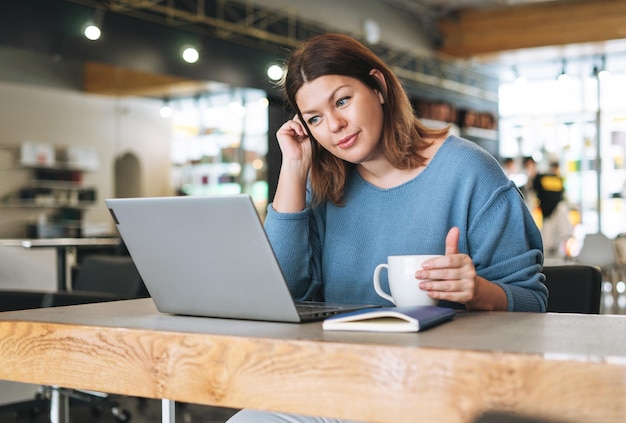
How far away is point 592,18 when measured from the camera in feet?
32.9

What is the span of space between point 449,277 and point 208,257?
38 cm

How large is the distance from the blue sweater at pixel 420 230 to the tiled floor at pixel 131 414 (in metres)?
2.45

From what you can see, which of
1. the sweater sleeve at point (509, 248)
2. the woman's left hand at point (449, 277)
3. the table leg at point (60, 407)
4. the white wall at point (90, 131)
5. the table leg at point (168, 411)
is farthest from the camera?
the white wall at point (90, 131)

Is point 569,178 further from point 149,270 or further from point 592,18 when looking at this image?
point 149,270

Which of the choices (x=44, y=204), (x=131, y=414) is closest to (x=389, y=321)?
(x=131, y=414)

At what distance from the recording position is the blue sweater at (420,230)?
1646 millimetres

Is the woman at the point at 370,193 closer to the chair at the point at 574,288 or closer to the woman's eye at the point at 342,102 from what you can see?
the woman's eye at the point at 342,102

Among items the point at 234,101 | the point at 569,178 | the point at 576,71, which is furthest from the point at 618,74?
the point at 234,101

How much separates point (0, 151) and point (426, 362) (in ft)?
19.4

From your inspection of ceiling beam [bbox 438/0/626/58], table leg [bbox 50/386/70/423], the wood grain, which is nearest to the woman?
the wood grain

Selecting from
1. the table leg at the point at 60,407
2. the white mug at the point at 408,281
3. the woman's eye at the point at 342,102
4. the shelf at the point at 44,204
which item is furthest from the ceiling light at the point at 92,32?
the white mug at the point at 408,281

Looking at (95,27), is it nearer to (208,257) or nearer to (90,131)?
(90,131)

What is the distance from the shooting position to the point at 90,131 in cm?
703

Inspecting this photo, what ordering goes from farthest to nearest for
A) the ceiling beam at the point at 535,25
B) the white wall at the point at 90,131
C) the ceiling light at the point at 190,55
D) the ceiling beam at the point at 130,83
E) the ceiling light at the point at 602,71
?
the ceiling light at the point at 602,71, the ceiling beam at the point at 535,25, the ceiling light at the point at 190,55, the ceiling beam at the point at 130,83, the white wall at the point at 90,131
